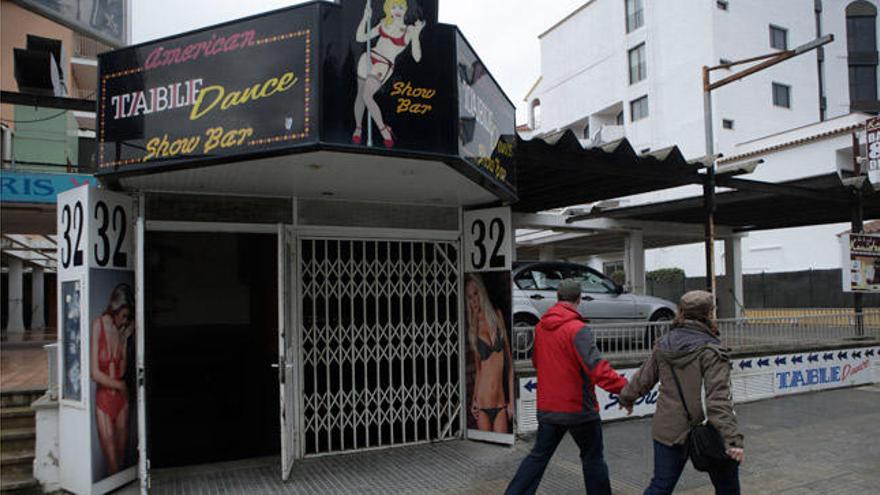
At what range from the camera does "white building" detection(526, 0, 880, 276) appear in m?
27.8

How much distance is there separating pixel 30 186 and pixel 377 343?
729 centimetres

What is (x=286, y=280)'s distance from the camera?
6.06m

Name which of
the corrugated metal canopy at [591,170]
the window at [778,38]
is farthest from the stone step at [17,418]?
the window at [778,38]

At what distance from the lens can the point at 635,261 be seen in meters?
15.4

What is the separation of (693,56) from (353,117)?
2970cm

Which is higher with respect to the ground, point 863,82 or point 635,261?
point 863,82

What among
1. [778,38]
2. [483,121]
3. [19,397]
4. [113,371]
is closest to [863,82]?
[778,38]

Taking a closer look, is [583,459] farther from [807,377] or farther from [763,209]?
[763,209]

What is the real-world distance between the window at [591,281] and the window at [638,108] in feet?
78.5

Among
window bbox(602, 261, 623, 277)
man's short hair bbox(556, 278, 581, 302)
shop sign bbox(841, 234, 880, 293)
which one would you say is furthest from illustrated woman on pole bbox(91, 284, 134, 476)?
window bbox(602, 261, 623, 277)

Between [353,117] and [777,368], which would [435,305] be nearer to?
[353,117]

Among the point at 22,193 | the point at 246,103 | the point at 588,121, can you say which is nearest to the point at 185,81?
the point at 246,103

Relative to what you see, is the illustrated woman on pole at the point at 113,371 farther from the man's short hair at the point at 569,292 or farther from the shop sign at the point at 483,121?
the man's short hair at the point at 569,292

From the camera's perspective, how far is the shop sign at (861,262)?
10.8 meters
